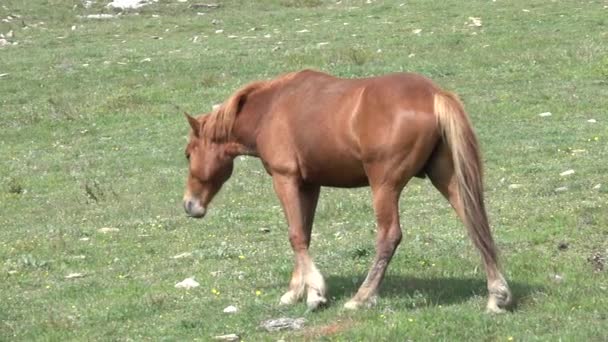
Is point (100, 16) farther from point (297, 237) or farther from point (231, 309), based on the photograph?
point (231, 309)

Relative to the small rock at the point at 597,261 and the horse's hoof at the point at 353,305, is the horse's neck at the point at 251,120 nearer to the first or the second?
the horse's hoof at the point at 353,305

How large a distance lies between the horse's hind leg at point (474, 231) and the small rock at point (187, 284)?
9.07 feet

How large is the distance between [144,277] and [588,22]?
19.2 meters

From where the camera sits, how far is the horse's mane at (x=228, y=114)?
1077 centimetres

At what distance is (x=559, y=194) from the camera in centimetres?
1495

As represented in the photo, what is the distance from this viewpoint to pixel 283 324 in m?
9.50

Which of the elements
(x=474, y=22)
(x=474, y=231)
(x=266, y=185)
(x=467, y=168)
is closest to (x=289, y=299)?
(x=474, y=231)

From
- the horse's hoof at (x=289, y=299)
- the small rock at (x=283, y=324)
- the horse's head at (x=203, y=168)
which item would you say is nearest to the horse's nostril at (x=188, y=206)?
the horse's head at (x=203, y=168)

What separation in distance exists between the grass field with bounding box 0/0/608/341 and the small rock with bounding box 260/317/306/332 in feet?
0.35

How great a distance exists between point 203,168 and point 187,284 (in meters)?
1.22

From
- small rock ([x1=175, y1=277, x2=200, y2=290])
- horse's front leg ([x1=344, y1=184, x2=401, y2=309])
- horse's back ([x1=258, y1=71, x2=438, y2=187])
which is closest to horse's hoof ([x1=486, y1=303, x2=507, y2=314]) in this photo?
horse's front leg ([x1=344, y1=184, x2=401, y2=309])

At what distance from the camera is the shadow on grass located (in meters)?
9.93

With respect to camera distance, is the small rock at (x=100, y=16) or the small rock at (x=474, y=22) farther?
the small rock at (x=100, y=16)

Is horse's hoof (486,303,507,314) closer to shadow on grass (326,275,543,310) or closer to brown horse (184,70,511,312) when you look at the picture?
brown horse (184,70,511,312)
